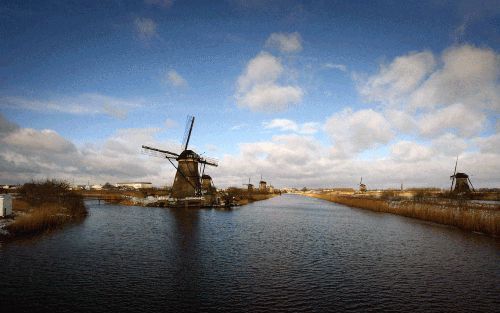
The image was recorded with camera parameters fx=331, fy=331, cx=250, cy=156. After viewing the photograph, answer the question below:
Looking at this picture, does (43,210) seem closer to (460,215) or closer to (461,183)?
(460,215)

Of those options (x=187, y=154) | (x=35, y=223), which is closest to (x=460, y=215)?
(x=35, y=223)

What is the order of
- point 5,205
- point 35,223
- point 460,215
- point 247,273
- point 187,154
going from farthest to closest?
point 187,154 < point 460,215 < point 5,205 < point 35,223 < point 247,273

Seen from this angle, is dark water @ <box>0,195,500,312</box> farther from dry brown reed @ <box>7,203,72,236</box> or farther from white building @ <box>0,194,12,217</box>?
white building @ <box>0,194,12,217</box>

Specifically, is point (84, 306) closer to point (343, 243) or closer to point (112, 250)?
point (112, 250)

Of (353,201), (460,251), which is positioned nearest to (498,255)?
(460,251)

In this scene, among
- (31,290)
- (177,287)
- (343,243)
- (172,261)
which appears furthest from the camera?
(343,243)

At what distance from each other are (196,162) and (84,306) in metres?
45.6

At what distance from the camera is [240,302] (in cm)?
1162

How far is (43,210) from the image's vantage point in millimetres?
28391

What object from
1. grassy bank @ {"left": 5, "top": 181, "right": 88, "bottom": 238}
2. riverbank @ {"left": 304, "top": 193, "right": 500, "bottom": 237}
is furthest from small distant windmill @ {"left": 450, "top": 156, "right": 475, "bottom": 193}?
grassy bank @ {"left": 5, "top": 181, "right": 88, "bottom": 238}

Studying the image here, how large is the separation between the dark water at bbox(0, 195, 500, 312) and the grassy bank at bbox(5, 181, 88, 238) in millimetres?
2206

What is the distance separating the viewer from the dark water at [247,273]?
1154 cm

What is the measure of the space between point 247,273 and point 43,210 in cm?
2207

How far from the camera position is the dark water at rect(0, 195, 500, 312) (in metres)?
A: 11.5
